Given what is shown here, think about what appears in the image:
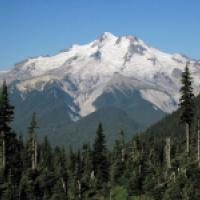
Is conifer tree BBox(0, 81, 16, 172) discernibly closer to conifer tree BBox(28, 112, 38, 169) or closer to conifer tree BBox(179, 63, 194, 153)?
conifer tree BBox(28, 112, 38, 169)

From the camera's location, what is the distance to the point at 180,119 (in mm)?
93062

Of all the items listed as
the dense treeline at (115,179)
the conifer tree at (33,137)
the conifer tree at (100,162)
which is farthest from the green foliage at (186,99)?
the conifer tree at (33,137)

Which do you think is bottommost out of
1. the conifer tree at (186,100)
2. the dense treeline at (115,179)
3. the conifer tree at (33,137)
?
the dense treeline at (115,179)

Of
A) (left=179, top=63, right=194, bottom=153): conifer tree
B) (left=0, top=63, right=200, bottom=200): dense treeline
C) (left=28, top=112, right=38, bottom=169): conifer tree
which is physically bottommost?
(left=0, top=63, right=200, bottom=200): dense treeline

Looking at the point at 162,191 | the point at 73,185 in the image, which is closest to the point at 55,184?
the point at 73,185

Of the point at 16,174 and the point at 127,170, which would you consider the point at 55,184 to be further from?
the point at 127,170

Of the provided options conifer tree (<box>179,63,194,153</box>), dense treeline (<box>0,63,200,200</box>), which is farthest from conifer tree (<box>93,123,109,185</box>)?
conifer tree (<box>179,63,194,153</box>)

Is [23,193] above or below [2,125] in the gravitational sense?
below

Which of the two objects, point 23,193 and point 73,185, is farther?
point 73,185

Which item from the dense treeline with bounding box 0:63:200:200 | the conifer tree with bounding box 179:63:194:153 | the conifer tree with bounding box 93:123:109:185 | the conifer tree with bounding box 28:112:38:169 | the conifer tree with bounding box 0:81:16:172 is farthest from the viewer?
the conifer tree with bounding box 93:123:109:185

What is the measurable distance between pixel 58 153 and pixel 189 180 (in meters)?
87.2

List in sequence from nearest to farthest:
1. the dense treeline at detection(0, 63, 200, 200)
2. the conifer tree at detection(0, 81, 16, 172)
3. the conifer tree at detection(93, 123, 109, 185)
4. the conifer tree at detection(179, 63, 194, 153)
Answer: the dense treeline at detection(0, 63, 200, 200), the conifer tree at detection(0, 81, 16, 172), the conifer tree at detection(179, 63, 194, 153), the conifer tree at detection(93, 123, 109, 185)

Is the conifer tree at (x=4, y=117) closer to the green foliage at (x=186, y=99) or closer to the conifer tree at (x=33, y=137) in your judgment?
the conifer tree at (x=33, y=137)

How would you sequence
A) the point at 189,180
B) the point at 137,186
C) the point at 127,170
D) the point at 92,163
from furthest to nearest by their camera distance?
the point at 92,163 < the point at 127,170 < the point at 137,186 < the point at 189,180
